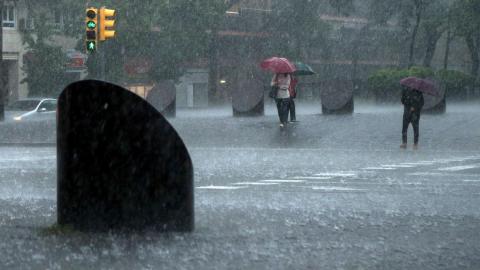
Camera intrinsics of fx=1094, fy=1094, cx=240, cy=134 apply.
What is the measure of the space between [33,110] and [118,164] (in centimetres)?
3627

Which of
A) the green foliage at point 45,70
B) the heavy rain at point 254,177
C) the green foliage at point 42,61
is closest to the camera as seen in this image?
the heavy rain at point 254,177

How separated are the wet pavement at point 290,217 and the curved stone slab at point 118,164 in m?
0.19

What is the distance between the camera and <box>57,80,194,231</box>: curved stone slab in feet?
28.2

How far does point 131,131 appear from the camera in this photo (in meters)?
8.62

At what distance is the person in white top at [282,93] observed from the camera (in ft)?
94.4

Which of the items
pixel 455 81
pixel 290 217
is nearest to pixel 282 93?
pixel 455 81

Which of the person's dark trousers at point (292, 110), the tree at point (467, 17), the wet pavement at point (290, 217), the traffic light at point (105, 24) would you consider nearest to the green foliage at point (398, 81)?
the tree at point (467, 17)

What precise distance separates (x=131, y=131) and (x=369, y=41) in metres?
72.5

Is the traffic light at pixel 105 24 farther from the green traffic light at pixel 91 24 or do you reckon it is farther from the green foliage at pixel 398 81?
the green foliage at pixel 398 81

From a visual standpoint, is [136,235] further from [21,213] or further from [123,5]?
[123,5]

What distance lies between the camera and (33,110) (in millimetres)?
44094

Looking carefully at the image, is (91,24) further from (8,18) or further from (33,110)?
(8,18)

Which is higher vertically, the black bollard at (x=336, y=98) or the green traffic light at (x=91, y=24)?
the green traffic light at (x=91, y=24)

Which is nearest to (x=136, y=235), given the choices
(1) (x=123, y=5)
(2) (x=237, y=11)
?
(1) (x=123, y=5)
